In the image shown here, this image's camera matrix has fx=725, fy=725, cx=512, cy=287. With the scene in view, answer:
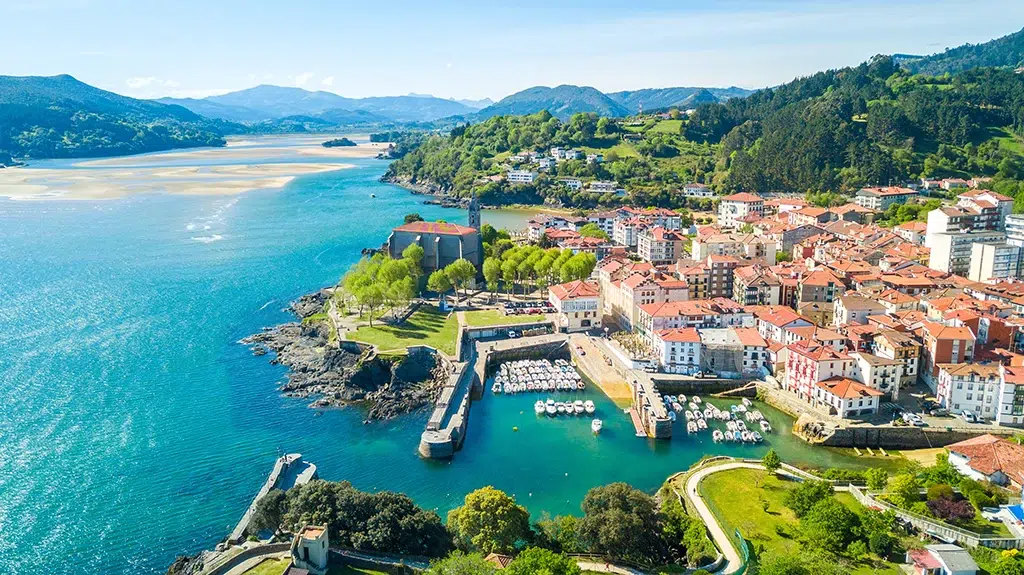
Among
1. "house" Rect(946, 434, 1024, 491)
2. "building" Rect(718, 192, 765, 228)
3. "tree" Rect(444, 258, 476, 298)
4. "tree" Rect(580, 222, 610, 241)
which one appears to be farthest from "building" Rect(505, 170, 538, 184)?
"house" Rect(946, 434, 1024, 491)

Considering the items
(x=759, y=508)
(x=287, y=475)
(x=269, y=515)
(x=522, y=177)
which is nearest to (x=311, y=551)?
(x=269, y=515)

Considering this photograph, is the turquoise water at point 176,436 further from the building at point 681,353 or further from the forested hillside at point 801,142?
the forested hillside at point 801,142

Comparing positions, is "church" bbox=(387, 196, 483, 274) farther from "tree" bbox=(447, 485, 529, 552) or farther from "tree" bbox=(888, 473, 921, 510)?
"tree" bbox=(888, 473, 921, 510)

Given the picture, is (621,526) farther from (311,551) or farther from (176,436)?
(176,436)

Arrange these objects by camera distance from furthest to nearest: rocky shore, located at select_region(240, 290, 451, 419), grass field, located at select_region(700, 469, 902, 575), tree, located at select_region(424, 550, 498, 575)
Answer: rocky shore, located at select_region(240, 290, 451, 419)
grass field, located at select_region(700, 469, 902, 575)
tree, located at select_region(424, 550, 498, 575)

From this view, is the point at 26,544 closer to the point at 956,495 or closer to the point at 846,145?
the point at 956,495

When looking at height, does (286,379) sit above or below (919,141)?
below

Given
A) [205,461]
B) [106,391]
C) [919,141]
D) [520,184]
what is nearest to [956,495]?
[205,461]
